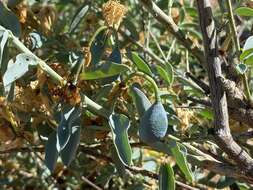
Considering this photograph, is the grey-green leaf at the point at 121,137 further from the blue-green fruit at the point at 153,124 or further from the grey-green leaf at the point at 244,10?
the grey-green leaf at the point at 244,10

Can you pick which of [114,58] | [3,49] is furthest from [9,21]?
[114,58]

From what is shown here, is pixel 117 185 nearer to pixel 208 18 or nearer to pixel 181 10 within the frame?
pixel 181 10

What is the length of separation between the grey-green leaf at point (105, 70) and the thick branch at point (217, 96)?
0.21m

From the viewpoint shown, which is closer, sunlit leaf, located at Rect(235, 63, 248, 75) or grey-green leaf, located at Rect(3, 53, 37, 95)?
grey-green leaf, located at Rect(3, 53, 37, 95)

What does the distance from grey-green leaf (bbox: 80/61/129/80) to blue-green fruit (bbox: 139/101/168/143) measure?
0.08 m

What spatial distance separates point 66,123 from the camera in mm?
918

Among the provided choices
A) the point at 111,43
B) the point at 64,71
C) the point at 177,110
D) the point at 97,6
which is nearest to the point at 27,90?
the point at 64,71

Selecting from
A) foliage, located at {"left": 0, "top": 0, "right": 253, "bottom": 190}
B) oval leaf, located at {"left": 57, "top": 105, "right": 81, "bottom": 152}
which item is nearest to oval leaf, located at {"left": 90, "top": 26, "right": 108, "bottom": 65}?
foliage, located at {"left": 0, "top": 0, "right": 253, "bottom": 190}

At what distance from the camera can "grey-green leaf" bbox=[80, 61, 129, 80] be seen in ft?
2.86

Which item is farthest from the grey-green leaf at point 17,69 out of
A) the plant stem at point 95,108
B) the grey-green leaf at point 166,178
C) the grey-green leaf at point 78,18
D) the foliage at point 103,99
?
the grey-green leaf at point 78,18

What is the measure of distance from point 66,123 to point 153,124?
157mm

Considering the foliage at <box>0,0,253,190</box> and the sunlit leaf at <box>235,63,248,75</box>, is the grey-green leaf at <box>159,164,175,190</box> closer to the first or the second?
the foliage at <box>0,0,253,190</box>

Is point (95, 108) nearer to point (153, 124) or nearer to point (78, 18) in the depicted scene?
point (153, 124)

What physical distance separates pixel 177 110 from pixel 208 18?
0.24 m
